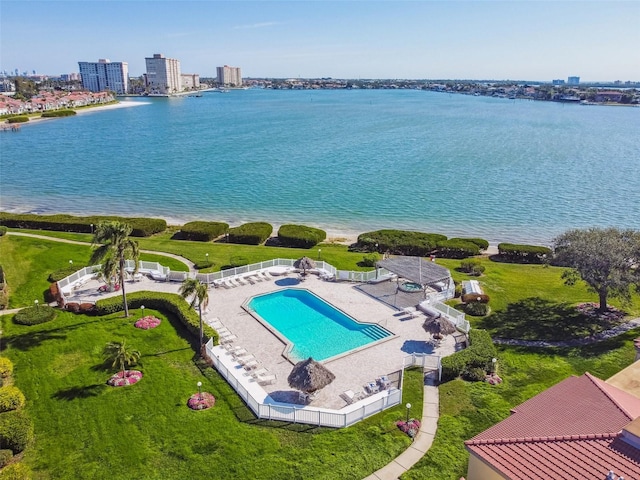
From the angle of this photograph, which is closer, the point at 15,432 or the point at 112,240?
the point at 15,432

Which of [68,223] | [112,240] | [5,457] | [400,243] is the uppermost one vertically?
[112,240]

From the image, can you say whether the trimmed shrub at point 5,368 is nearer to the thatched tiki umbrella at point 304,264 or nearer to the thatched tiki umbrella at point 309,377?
the thatched tiki umbrella at point 309,377

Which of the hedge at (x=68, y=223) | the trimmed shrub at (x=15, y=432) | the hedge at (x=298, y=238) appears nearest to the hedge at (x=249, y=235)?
the hedge at (x=298, y=238)

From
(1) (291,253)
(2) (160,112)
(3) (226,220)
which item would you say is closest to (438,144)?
(3) (226,220)

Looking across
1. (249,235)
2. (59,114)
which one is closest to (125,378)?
(249,235)

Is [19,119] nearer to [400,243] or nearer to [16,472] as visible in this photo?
[400,243]

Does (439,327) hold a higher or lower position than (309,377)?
lower
